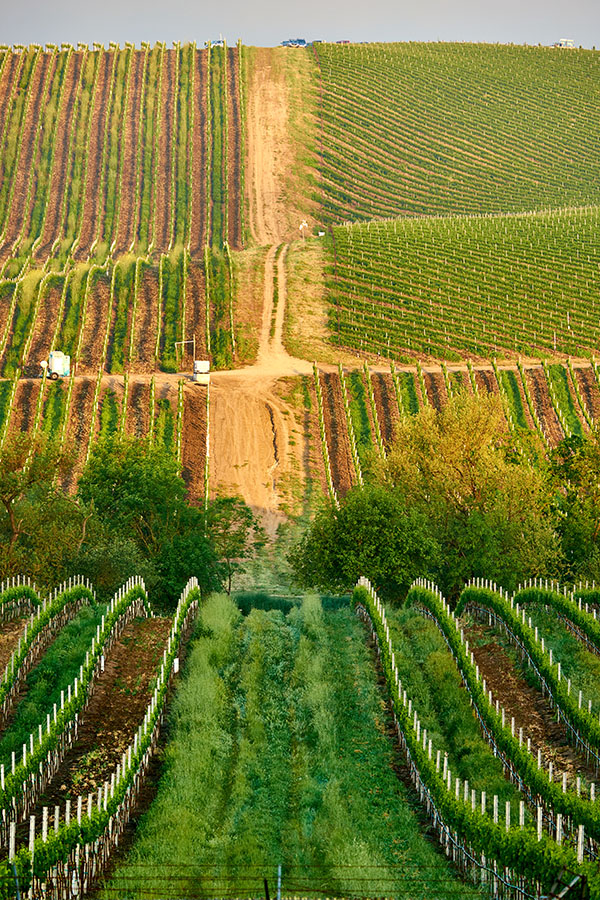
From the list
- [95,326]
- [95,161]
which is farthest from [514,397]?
[95,161]

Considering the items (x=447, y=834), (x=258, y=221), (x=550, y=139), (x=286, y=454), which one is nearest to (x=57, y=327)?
(x=286, y=454)

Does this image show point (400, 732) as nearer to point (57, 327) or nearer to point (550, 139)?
point (57, 327)

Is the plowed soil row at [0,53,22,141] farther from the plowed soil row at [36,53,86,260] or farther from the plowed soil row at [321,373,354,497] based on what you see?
the plowed soil row at [321,373,354,497]

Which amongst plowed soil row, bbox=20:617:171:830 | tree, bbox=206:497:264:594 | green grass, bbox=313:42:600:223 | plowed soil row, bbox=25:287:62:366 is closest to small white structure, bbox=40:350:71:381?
plowed soil row, bbox=25:287:62:366

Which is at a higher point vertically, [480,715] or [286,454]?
[286,454]

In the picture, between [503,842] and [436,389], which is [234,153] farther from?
[503,842]

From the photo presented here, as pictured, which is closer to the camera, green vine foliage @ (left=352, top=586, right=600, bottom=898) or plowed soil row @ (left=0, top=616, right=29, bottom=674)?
green vine foliage @ (left=352, top=586, right=600, bottom=898)
